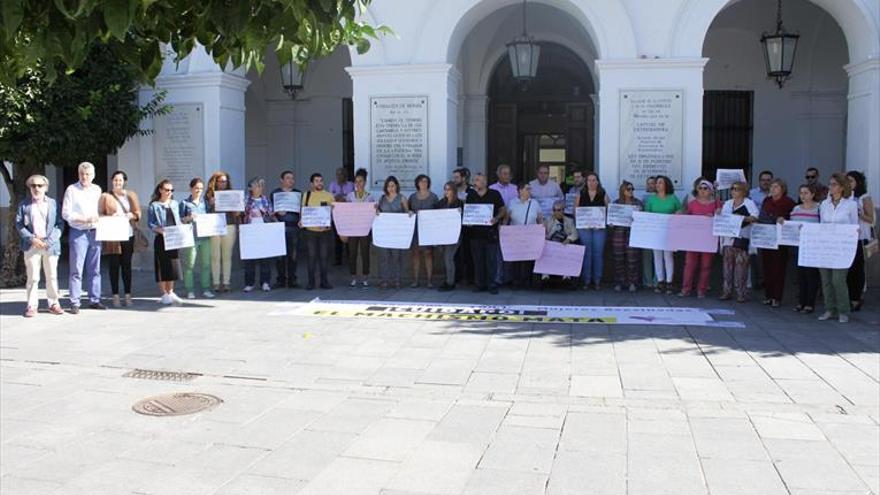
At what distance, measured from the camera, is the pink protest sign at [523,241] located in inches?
423

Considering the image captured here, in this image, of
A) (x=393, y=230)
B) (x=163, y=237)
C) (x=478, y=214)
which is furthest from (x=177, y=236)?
(x=478, y=214)

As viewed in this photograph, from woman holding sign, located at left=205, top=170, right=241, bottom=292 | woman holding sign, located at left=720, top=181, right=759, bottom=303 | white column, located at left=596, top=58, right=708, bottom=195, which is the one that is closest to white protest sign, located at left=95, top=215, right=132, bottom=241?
woman holding sign, located at left=205, top=170, right=241, bottom=292

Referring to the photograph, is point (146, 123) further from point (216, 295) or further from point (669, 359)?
point (669, 359)

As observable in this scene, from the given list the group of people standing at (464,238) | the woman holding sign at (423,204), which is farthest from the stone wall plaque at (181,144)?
the woman holding sign at (423,204)

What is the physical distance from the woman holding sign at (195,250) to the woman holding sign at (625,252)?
19.2 feet

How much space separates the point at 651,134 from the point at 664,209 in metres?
1.58

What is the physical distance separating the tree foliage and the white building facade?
9063 mm

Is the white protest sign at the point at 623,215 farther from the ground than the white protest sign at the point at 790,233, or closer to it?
farther from the ground

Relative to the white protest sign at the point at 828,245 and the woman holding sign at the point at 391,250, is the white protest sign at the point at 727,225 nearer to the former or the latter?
the white protest sign at the point at 828,245

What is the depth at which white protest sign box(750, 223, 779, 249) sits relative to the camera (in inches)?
382

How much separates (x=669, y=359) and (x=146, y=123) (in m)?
10.2

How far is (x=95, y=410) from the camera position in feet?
18.5

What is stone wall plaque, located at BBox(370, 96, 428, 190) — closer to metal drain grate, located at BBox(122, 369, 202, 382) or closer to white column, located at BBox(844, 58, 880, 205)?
metal drain grate, located at BBox(122, 369, 202, 382)

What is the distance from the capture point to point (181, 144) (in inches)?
523
